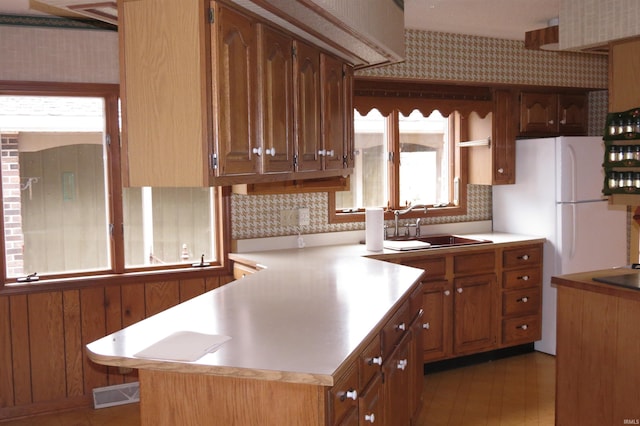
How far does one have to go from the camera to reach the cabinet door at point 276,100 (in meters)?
2.74

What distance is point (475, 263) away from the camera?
4719 mm

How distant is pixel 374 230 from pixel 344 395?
2399 millimetres

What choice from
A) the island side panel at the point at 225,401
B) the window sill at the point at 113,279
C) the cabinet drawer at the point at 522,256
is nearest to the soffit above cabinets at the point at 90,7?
the island side panel at the point at 225,401

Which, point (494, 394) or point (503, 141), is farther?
point (503, 141)

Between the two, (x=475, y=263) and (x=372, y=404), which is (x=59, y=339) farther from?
(x=475, y=263)

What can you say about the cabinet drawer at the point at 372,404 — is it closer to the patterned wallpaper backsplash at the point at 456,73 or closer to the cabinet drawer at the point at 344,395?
the cabinet drawer at the point at 344,395

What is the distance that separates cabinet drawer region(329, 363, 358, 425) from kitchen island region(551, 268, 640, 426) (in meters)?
1.54

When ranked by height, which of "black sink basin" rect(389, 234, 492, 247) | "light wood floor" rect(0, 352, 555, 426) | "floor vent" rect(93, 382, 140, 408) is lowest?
"light wood floor" rect(0, 352, 555, 426)

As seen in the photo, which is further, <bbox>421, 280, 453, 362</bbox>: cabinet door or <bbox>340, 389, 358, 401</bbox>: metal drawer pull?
<bbox>421, 280, 453, 362</bbox>: cabinet door

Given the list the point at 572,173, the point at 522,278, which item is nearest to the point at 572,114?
the point at 572,173

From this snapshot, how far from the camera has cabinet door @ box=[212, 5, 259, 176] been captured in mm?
2355

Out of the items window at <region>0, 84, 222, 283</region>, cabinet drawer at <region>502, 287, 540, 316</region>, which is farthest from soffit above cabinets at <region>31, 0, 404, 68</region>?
cabinet drawer at <region>502, 287, 540, 316</region>

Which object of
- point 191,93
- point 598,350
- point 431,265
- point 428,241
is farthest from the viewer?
point 428,241

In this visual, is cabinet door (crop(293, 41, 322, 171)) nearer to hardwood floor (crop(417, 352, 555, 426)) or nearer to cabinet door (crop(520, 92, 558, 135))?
hardwood floor (crop(417, 352, 555, 426))
